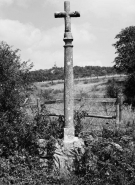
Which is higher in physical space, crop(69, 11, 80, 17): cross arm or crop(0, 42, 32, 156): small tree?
crop(69, 11, 80, 17): cross arm

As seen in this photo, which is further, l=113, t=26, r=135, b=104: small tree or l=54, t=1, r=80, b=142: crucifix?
l=113, t=26, r=135, b=104: small tree

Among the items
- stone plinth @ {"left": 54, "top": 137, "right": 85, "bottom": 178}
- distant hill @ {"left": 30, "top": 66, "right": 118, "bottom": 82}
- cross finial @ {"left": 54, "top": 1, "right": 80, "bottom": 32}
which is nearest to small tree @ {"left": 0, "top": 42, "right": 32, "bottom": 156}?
stone plinth @ {"left": 54, "top": 137, "right": 85, "bottom": 178}

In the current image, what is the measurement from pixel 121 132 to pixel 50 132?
234 cm

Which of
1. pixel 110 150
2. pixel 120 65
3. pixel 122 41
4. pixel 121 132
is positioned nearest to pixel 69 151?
pixel 110 150

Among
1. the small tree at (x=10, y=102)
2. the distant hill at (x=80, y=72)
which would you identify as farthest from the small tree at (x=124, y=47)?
the small tree at (x=10, y=102)

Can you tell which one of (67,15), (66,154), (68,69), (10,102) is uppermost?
(67,15)

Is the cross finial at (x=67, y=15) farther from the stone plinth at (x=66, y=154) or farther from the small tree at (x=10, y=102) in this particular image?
the stone plinth at (x=66, y=154)

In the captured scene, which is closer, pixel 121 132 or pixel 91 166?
pixel 91 166

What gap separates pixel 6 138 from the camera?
263 inches

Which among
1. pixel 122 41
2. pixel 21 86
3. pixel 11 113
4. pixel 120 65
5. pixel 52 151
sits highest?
pixel 122 41

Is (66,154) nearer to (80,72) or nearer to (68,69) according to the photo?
(68,69)

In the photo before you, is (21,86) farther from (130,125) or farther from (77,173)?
(130,125)

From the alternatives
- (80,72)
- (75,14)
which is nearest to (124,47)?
(75,14)

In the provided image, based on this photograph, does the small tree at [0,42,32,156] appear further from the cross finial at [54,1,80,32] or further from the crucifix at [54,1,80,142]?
the cross finial at [54,1,80,32]
